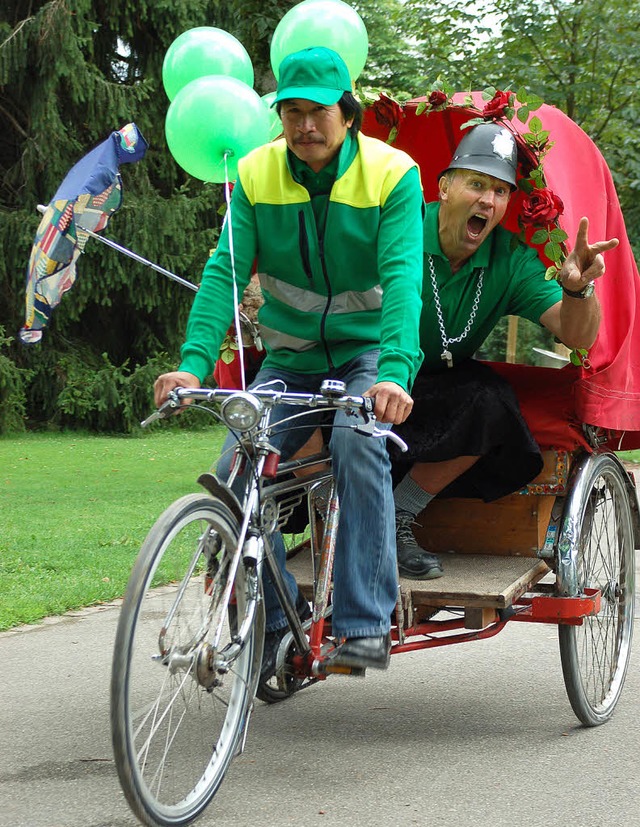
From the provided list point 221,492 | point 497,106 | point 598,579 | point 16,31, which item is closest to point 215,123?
point 497,106

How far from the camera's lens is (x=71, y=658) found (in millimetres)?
5090

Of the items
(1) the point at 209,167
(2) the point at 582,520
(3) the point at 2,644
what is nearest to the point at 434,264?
(2) the point at 582,520

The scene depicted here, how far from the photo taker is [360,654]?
139 inches

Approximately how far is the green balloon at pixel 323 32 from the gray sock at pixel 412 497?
259 centimetres

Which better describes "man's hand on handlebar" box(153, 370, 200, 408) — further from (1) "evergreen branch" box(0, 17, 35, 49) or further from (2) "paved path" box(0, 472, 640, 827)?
(1) "evergreen branch" box(0, 17, 35, 49)

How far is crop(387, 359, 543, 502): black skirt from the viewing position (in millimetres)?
4254

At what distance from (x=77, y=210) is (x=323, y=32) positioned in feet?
5.97

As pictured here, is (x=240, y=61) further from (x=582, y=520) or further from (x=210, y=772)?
(x=210, y=772)

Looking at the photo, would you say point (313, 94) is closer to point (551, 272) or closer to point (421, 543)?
point (551, 272)

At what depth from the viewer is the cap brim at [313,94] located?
Answer: 3443mm

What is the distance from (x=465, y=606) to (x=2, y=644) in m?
2.35

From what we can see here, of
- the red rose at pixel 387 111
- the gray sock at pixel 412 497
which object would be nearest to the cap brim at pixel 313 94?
the red rose at pixel 387 111

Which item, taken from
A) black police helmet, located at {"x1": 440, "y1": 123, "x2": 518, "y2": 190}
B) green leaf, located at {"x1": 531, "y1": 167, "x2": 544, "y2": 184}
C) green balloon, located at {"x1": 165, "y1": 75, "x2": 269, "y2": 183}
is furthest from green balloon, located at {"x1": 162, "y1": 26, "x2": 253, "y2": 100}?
green leaf, located at {"x1": 531, "y1": 167, "x2": 544, "y2": 184}

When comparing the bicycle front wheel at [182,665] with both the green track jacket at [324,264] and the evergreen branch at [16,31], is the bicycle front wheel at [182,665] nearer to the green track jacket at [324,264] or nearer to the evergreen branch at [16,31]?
the green track jacket at [324,264]
